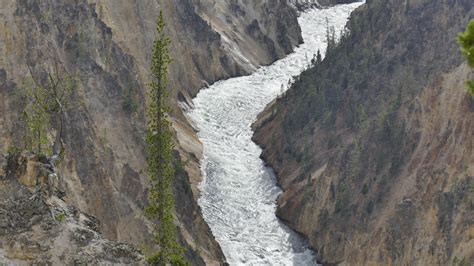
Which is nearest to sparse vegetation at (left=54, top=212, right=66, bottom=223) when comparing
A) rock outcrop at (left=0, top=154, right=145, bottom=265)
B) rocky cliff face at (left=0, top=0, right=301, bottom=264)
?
rock outcrop at (left=0, top=154, right=145, bottom=265)

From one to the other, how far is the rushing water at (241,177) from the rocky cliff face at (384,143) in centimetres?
130

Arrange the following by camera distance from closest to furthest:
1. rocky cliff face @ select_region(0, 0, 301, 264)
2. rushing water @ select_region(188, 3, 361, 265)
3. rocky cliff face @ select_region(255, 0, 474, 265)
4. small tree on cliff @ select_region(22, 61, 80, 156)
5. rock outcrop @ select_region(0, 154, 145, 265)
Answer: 1. rock outcrop @ select_region(0, 154, 145, 265)
2. small tree on cliff @ select_region(22, 61, 80, 156)
3. rocky cliff face @ select_region(0, 0, 301, 264)
4. rocky cliff face @ select_region(255, 0, 474, 265)
5. rushing water @ select_region(188, 3, 361, 265)

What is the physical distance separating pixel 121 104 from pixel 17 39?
8.63 metres

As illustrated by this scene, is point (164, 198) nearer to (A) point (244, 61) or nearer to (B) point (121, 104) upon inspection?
(B) point (121, 104)

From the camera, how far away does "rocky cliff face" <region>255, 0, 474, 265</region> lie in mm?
43281

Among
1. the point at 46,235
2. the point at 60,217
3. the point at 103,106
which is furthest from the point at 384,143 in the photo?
the point at 46,235

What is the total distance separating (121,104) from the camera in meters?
50.7

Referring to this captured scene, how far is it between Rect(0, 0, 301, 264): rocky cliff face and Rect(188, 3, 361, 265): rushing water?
1.92 metres

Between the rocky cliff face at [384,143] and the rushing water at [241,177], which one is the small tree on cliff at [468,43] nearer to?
the rocky cliff face at [384,143]

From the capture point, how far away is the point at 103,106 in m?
49.1

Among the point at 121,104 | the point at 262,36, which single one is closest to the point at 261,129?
the point at 121,104

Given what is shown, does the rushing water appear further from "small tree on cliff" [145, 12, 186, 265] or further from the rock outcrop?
the rock outcrop

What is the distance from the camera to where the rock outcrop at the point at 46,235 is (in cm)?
2750

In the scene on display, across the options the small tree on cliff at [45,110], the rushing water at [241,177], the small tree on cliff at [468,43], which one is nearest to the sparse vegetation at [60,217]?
the small tree on cliff at [45,110]
